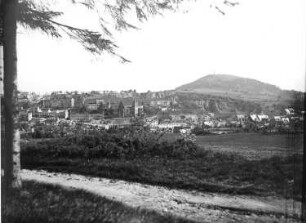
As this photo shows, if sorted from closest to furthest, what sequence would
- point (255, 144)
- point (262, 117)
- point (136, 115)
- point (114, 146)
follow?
1. point (262, 117)
2. point (136, 115)
3. point (255, 144)
4. point (114, 146)

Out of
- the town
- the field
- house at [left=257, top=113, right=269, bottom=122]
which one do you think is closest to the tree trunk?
the town

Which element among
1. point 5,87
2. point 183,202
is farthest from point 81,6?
point 183,202

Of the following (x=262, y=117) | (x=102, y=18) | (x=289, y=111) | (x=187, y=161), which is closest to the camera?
(x=289, y=111)

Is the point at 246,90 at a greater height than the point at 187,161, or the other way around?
the point at 246,90

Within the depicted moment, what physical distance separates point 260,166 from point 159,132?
4.02 feet

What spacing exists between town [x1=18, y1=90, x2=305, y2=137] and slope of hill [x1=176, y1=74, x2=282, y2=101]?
6.3 inches

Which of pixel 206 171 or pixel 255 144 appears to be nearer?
pixel 255 144

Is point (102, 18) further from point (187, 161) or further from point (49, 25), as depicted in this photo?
point (187, 161)

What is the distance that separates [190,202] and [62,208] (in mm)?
1507

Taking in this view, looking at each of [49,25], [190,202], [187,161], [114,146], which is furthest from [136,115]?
[49,25]

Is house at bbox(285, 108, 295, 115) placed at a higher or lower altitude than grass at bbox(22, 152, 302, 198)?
higher

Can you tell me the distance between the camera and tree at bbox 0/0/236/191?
11.2ft

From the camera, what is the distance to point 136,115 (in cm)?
401

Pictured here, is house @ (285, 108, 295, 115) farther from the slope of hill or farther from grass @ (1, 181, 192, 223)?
grass @ (1, 181, 192, 223)
